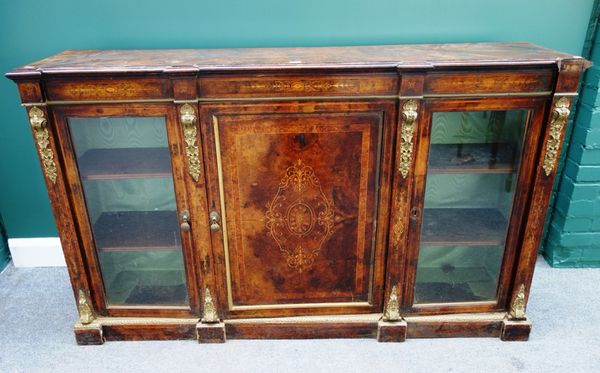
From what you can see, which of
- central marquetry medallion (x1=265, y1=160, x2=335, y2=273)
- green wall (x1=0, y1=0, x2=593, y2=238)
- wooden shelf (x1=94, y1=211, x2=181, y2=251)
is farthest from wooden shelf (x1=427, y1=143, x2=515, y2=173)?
wooden shelf (x1=94, y1=211, x2=181, y2=251)

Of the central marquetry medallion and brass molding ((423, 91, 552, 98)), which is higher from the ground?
brass molding ((423, 91, 552, 98))

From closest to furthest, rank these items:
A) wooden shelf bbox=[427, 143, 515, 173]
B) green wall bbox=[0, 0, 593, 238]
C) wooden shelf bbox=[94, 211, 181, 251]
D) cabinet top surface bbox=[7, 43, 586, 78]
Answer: cabinet top surface bbox=[7, 43, 586, 78], wooden shelf bbox=[427, 143, 515, 173], wooden shelf bbox=[94, 211, 181, 251], green wall bbox=[0, 0, 593, 238]

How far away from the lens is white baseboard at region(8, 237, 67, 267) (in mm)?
2494

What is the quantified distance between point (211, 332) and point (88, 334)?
0.52 metres

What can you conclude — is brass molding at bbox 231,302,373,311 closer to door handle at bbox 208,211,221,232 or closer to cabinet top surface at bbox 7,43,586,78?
door handle at bbox 208,211,221,232

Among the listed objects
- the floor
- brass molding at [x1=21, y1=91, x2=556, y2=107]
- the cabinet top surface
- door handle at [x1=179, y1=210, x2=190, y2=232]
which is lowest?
the floor

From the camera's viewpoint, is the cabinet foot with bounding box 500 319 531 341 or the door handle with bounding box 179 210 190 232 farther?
the cabinet foot with bounding box 500 319 531 341

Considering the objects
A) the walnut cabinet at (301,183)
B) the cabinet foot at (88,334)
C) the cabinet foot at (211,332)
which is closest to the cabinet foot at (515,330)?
the walnut cabinet at (301,183)

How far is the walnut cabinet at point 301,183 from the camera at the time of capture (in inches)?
64.1

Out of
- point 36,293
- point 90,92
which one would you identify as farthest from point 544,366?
point 36,293

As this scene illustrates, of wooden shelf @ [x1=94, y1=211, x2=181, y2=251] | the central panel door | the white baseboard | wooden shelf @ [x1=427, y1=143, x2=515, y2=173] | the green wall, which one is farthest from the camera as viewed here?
the white baseboard

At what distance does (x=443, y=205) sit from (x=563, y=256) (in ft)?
3.28

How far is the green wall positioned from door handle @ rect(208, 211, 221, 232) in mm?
793

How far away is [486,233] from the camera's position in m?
1.94
